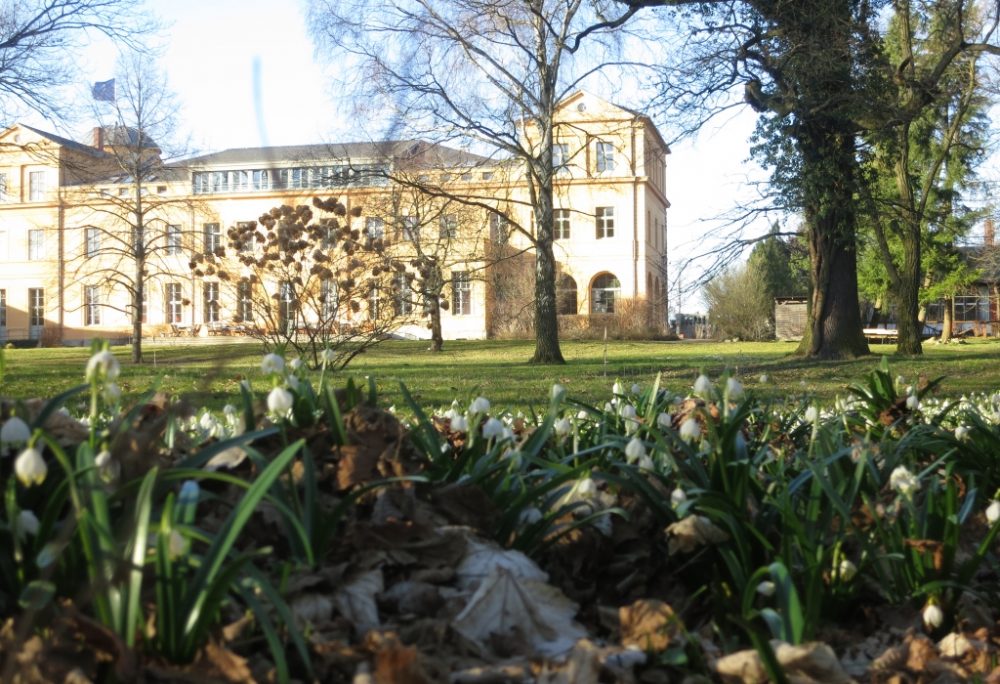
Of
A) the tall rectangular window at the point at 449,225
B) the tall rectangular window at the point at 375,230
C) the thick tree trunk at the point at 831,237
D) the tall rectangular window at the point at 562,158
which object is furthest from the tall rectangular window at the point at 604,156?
the tall rectangular window at the point at 375,230

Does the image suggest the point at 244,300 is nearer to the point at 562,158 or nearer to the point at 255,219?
the point at 562,158

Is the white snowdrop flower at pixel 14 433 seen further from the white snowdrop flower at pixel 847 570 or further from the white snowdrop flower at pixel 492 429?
the white snowdrop flower at pixel 847 570

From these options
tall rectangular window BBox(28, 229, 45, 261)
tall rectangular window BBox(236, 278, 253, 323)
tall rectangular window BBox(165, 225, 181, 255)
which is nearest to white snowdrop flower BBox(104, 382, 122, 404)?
tall rectangular window BBox(236, 278, 253, 323)

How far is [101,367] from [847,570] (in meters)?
1.73

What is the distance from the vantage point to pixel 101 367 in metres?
1.88

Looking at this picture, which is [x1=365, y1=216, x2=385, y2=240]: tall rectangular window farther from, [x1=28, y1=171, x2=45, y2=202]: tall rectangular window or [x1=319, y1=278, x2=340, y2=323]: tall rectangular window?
[x1=28, y1=171, x2=45, y2=202]: tall rectangular window

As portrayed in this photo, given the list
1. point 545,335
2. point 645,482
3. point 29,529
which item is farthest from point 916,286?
point 29,529

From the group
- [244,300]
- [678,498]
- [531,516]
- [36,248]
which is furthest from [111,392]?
[36,248]

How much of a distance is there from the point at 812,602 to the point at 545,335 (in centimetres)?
1671

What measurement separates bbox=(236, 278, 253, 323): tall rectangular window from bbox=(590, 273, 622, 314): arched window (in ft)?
114

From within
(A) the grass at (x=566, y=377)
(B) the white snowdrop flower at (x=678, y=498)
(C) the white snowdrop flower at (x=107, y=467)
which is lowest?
(A) the grass at (x=566, y=377)

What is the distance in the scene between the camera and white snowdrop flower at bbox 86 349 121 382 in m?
1.87

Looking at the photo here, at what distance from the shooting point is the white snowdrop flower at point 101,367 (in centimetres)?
187

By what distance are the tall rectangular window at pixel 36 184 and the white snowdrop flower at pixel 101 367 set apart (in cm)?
5274
